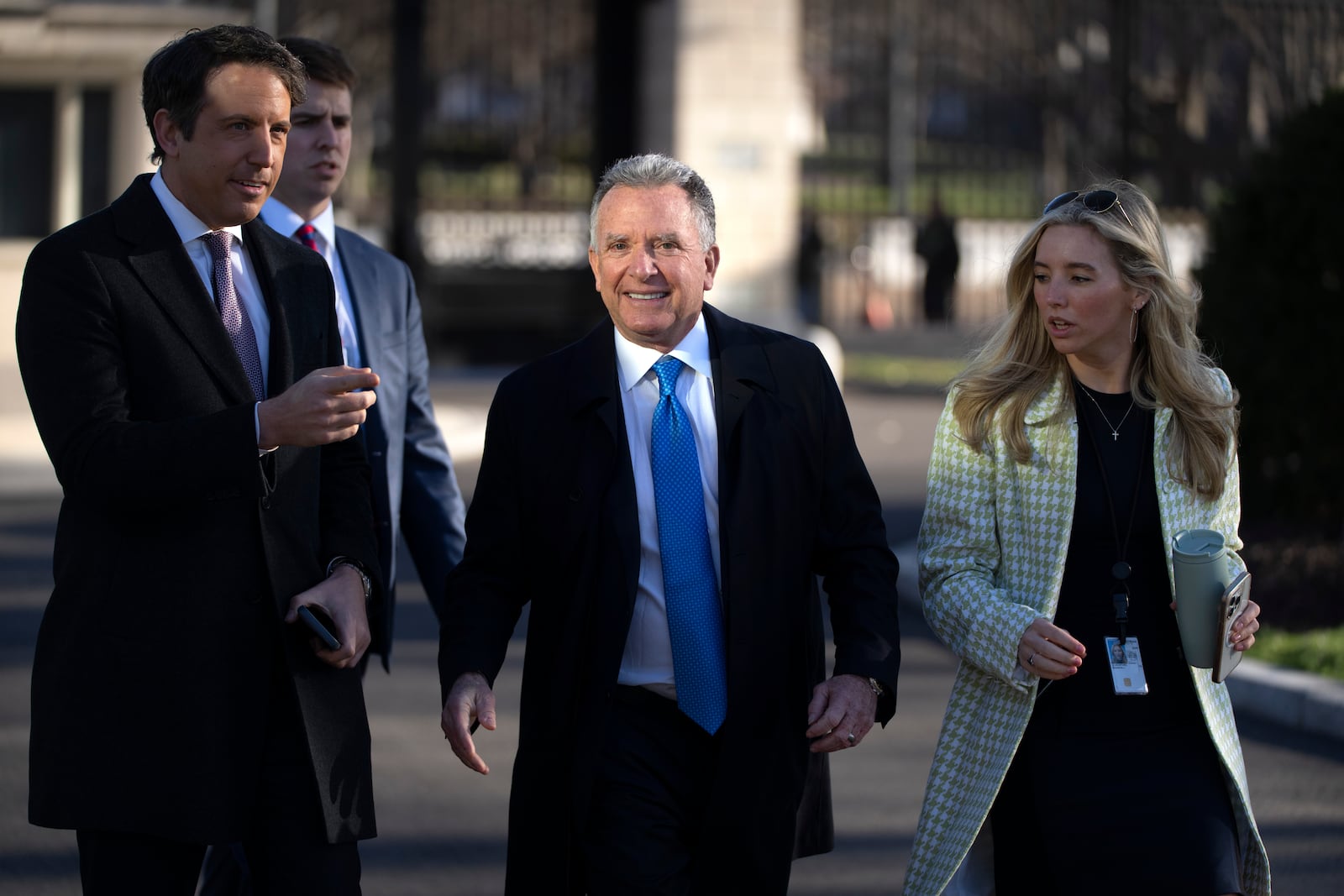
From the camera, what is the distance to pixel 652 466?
3.51 m

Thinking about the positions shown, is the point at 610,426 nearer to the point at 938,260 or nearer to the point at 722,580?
the point at 722,580

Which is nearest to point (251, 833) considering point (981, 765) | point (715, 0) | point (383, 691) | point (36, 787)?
point (36, 787)

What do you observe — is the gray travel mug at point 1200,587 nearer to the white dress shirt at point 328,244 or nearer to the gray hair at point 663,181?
the gray hair at point 663,181

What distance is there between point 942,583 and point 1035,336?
57cm

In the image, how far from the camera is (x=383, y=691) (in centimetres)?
751

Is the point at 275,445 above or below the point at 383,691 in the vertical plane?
above

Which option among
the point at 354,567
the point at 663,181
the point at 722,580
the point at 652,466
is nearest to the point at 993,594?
the point at 722,580

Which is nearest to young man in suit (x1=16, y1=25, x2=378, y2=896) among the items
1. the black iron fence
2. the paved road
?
the paved road

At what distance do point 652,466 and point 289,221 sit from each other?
1.66 m

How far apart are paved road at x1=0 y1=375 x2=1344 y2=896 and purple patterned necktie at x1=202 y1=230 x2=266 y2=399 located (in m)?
0.63

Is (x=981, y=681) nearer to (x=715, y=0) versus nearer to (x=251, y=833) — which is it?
(x=251, y=833)

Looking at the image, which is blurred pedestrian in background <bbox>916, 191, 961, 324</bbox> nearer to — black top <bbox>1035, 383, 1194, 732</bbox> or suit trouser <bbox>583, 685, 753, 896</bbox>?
black top <bbox>1035, 383, 1194, 732</bbox>

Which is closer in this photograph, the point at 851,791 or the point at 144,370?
the point at 144,370

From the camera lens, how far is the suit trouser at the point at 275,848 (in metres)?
3.18
